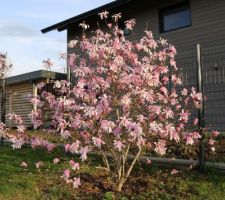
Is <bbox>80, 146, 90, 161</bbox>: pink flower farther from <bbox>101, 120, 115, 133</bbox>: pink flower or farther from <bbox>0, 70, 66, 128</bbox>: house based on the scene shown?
<bbox>0, 70, 66, 128</bbox>: house

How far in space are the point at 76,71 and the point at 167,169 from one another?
264 cm

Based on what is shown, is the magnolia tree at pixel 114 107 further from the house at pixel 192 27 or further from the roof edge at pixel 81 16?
the roof edge at pixel 81 16

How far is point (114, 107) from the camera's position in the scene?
622 centimetres

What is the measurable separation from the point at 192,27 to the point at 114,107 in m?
9.57

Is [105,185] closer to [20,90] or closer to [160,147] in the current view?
[160,147]

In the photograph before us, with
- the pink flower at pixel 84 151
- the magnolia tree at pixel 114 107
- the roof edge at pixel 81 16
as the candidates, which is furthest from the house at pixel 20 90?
the pink flower at pixel 84 151

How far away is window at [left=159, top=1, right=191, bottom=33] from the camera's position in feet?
50.5

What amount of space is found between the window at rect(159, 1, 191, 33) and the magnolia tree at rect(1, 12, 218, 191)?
887 centimetres

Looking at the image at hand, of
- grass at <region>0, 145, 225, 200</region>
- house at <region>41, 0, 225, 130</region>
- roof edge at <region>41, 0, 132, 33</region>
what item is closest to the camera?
grass at <region>0, 145, 225, 200</region>

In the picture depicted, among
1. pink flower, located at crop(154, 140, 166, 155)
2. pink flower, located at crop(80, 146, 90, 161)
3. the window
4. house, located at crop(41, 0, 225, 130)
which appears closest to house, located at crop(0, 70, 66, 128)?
house, located at crop(41, 0, 225, 130)

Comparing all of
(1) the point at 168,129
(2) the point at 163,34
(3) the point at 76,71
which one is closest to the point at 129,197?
(1) the point at 168,129

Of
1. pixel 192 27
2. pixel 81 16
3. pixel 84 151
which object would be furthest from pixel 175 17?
pixel 84 151

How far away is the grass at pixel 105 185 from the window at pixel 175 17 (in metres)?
9.06

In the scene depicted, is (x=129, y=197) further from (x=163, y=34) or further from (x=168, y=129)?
(x=163, y=34)
